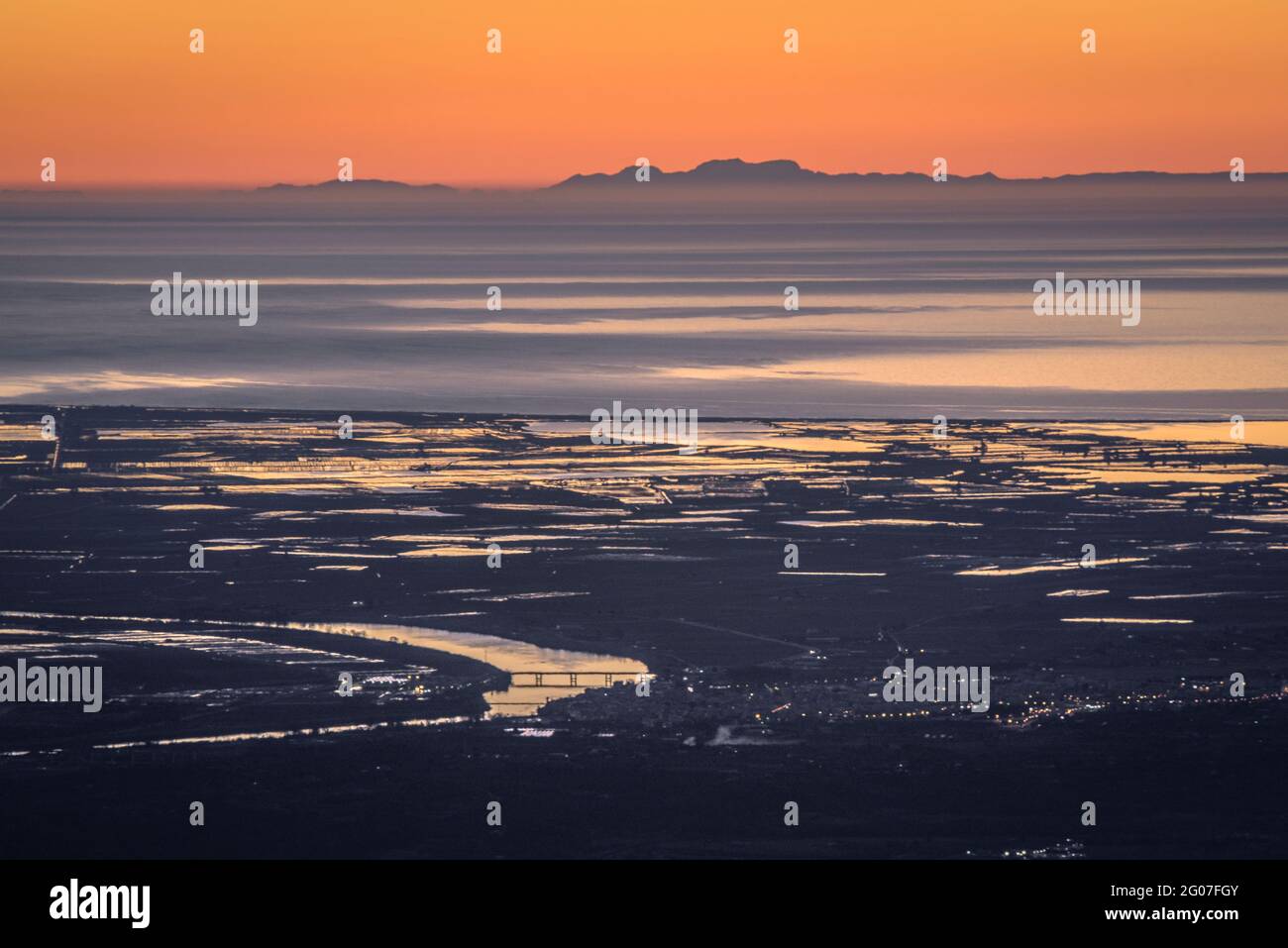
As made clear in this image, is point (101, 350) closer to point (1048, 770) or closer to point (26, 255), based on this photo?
point (1048, 770)

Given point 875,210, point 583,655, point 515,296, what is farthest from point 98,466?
point 875,210

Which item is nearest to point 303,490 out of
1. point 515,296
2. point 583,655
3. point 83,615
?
point 83,615

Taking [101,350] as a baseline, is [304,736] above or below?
below

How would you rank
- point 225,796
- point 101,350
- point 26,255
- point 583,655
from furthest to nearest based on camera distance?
point 26,255 < point 101,350 < point 583,655 < point 225,796

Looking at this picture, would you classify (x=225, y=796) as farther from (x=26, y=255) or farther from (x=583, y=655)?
(x=26, y=255)

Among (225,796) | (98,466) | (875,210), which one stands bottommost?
(225,796)
